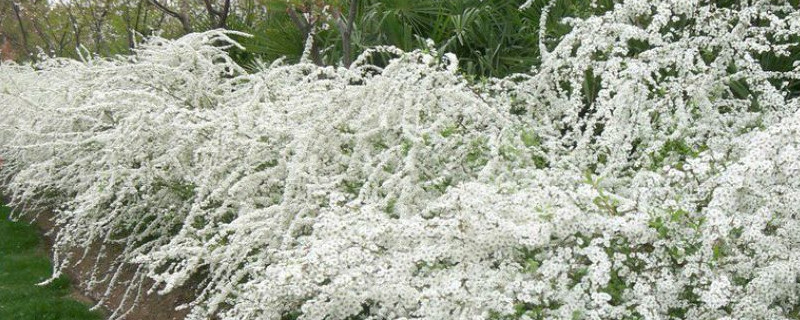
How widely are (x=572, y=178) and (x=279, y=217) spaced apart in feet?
5.17

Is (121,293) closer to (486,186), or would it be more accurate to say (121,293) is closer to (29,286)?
(29,286)

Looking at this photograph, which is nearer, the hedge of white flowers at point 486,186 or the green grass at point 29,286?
the hedge of white flowers at point 486,186

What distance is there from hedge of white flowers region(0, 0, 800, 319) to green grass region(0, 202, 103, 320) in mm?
471

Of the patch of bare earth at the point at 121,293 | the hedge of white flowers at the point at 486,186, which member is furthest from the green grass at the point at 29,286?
the hedge of white flowers at the point at 486,186

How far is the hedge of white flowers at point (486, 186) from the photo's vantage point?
122 inches

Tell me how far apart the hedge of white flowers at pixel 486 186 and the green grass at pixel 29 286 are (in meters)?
0.47

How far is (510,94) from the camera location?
5.79 metres

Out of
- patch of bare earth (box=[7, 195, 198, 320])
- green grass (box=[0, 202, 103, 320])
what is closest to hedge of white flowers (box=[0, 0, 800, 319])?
patch of bare earth (box=[7, 195, 198, 320])

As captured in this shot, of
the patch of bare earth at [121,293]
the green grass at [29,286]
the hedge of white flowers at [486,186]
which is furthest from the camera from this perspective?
the green grass at [29,286]

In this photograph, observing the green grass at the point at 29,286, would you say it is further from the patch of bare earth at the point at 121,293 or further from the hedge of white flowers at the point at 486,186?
the hedge of white flowers at the point at 486,186

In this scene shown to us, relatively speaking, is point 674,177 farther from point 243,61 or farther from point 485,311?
point 243,61

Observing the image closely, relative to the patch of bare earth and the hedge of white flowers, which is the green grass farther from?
the hedge of white flowers

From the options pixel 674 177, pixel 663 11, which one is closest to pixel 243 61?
pixel 663 11

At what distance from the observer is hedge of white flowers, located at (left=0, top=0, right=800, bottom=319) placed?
3.11m
